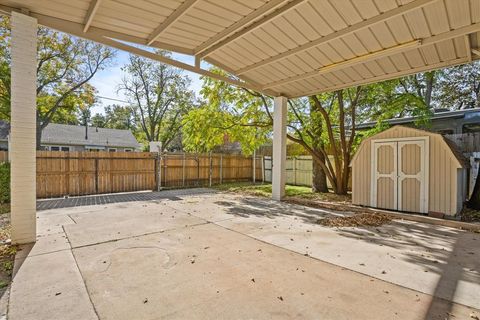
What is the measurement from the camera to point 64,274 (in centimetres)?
298

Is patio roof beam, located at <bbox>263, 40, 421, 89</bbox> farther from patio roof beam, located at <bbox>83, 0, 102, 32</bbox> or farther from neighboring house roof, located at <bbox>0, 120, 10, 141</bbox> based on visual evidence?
neighboring house roof, located at <bbox>0, 120, 10, 141</bbox>

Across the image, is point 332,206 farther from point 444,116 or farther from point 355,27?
point 444,116

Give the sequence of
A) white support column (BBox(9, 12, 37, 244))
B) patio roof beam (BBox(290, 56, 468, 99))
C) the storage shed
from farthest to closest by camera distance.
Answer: the storage shed < patio roof beam (BBox(290, 56, 468, 99)) < white support column (BBox(9, 12, 37, 244))

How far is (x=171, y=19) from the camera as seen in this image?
15.0 ft

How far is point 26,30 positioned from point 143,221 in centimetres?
382

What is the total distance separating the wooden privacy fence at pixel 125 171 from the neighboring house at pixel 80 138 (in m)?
13.0

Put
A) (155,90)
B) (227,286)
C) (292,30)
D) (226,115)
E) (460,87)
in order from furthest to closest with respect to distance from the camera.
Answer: (155,90)
(460,87)
(226,115)
(292,30)
(227,286)

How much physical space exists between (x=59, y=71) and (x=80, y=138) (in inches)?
331

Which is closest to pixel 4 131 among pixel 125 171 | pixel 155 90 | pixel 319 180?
pixel 155 90

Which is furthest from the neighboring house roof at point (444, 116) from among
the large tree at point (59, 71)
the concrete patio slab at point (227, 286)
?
the large tree at point (59, 71)

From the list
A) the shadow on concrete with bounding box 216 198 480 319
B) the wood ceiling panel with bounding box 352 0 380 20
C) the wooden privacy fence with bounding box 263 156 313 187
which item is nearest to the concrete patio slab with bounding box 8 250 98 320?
the shadow on concrete with bounding box 216 198 480 319

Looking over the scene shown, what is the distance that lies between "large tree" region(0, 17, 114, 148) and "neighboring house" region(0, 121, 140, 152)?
12.5 feet

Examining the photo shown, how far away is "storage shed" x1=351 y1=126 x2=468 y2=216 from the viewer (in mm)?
6109

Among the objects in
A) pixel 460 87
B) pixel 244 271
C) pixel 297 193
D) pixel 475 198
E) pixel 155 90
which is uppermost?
pixel 155 90
